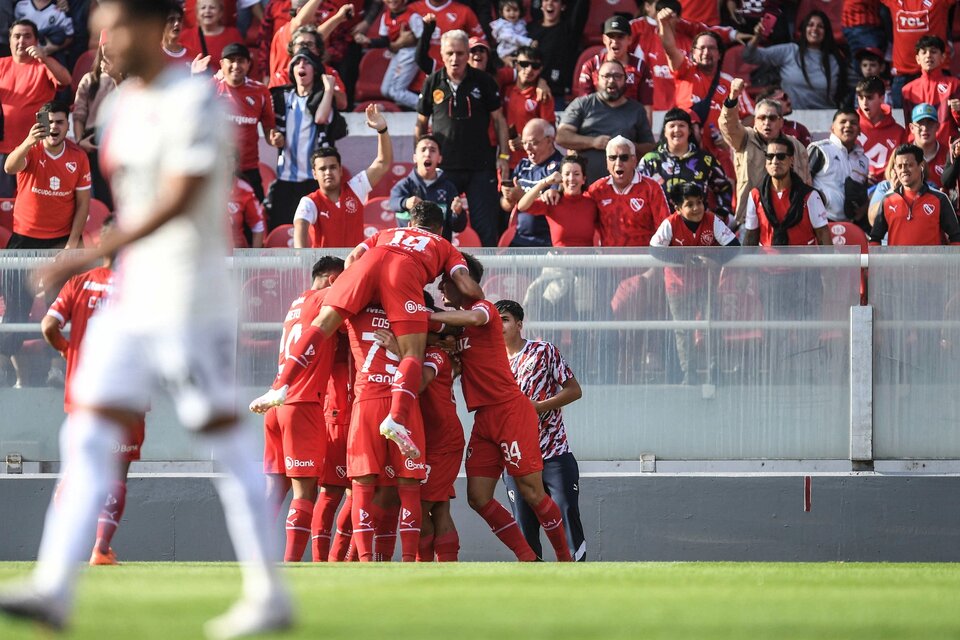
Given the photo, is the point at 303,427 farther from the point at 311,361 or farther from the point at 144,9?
the point at 144,9

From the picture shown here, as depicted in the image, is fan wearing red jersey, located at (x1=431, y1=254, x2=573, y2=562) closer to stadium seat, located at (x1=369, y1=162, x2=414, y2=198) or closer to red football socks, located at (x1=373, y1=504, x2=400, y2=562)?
red football socks, located at (x1=373, y1=504, x2=400, y2=562)

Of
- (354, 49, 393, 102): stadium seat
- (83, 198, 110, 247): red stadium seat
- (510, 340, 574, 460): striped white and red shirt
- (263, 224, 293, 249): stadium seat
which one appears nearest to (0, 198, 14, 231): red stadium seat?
(83, 198, 110, 247): red stadium seat

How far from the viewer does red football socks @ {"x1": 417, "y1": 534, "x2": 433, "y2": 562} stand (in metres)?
10.4

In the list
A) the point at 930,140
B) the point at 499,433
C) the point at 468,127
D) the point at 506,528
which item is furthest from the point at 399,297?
the point at 930,140

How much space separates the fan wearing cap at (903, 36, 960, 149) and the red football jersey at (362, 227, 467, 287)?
24.2 feet

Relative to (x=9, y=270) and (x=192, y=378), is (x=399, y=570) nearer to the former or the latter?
(x=192, y=378)

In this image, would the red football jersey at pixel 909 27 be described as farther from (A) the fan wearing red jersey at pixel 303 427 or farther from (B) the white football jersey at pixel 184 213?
(B) the white football jersey at pixel 184 213

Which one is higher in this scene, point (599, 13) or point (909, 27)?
point (599, 13)

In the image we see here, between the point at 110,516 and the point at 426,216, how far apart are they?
9.82 feet

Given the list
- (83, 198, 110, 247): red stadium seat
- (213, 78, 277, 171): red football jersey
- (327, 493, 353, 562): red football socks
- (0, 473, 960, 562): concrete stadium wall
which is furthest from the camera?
(213, 78, 277, 171): red football jersey

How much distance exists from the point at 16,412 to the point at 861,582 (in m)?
7.47

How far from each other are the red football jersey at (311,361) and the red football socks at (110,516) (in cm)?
153

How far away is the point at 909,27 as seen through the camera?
16.3m

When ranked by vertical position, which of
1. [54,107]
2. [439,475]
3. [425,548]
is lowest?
[425,548]
